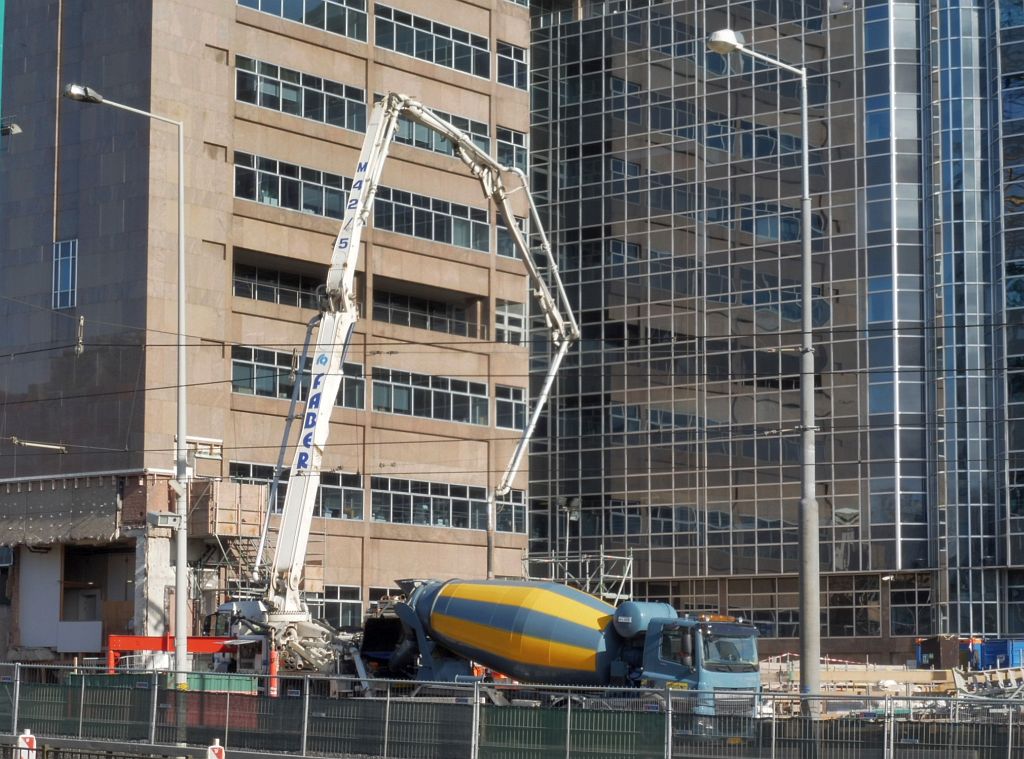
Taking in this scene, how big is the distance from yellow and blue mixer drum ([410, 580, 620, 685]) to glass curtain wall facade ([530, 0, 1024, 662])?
3923 cm

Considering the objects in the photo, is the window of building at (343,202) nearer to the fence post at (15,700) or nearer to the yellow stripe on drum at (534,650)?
the yellow stripe on drum at (534,650)

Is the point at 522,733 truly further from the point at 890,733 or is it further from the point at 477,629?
the point at 477,629

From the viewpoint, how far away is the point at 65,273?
59.0 metres

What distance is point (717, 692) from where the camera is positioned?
24859mm

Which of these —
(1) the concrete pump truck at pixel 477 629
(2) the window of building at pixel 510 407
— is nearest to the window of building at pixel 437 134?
(2) the window of building at pixel 510 407

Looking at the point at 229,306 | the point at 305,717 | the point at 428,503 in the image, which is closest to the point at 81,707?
the point at 305,717

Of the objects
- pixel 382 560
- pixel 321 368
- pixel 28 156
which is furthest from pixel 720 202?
pixel 321 368

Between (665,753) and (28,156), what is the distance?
43372 mm

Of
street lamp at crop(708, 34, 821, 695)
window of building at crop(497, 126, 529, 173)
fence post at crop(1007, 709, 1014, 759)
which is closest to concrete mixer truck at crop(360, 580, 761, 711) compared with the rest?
street lamp at crop(708, 34, 821, 695)

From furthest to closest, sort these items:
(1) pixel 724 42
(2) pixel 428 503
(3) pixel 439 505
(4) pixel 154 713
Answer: (3) pixel 439 505
(2) pixel 428 503
(4) pixel 154 713
(1) pixel 724 42

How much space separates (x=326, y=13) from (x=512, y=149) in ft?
33.9

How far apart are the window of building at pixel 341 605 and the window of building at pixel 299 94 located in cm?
1785

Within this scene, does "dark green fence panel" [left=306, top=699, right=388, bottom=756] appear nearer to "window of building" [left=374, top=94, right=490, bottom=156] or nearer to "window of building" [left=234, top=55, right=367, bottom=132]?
"window of building" [left=234, top=55, right=367, bottom=132]

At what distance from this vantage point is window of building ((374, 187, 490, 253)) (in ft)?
217
